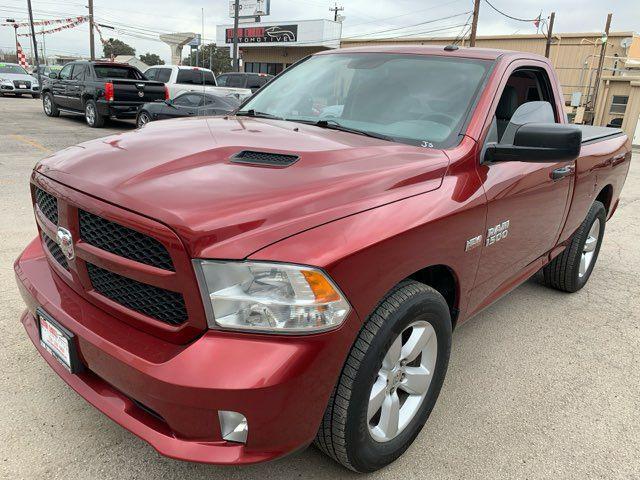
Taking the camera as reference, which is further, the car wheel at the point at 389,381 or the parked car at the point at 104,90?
the parked car at the point at 104,90

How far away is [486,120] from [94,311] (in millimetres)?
2004

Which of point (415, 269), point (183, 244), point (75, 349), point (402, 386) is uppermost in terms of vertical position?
point (183, 244)

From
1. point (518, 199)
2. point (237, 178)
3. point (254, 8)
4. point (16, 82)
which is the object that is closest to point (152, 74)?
point (16, 82)

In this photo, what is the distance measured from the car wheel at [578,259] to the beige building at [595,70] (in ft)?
72.4

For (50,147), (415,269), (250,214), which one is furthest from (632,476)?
(50,147)

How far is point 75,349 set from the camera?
1.89 m

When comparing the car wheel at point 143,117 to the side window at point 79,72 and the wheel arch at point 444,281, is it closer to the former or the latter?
the side window at point 79,72

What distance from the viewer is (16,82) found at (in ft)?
76.9

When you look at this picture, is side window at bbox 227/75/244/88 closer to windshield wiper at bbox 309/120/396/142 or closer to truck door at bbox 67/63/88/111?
truck door at bbox 67/63/88/111

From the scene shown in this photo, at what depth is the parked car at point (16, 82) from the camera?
2322 cm

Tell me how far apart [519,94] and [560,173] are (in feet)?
2.07

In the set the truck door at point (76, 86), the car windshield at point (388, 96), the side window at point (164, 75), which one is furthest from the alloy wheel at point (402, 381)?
the side window at point (164, 75)

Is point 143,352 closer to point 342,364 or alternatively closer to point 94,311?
point 94,311

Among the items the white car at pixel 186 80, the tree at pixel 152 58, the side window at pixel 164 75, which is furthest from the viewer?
the tree at pixel 152 58
